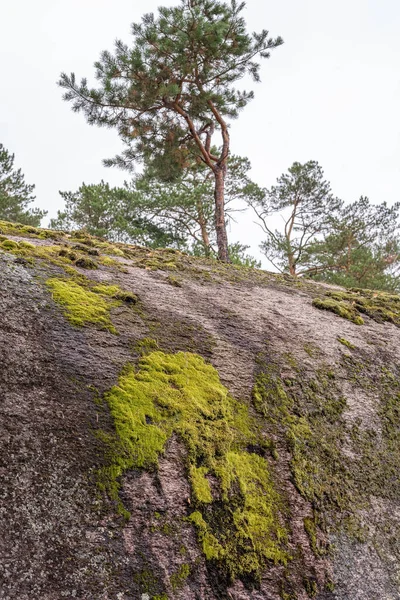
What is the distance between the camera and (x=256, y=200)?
17.2 meters

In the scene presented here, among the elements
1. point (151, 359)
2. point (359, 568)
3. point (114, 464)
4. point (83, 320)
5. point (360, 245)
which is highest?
point (360, 245)

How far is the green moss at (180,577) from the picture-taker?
1774 millimetres

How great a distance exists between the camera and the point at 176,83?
9.00 meters

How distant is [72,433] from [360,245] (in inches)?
688

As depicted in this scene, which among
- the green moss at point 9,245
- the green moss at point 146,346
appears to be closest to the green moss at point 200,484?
the green moss at point 146,346

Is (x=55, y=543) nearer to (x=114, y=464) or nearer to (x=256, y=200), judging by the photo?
(x=114, y=464)

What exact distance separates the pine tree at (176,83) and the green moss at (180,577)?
26.0ft

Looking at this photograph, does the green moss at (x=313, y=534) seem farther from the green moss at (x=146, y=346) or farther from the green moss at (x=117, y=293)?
the green moss at (x=117, y=293)

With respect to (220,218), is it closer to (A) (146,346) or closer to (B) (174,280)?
(B) (174,280)

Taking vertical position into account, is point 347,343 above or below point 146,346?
above

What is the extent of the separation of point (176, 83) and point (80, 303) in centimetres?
778

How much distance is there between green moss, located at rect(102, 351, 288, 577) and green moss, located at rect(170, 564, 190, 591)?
14 cm

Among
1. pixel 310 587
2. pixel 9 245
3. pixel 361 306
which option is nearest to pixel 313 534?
pixel 310 587

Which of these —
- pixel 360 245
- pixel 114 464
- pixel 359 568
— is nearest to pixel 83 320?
pixel 114 464
